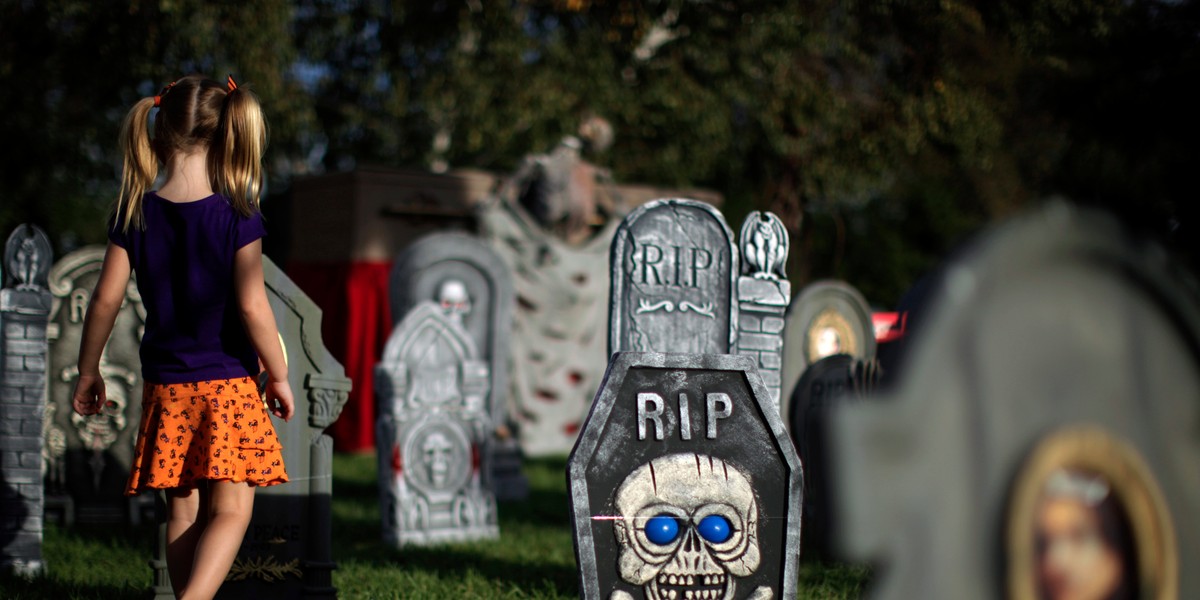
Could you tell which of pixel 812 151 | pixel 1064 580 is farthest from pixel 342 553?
pixel 812 151

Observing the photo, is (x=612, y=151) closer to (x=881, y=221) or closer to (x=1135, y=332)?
(x=881, y=221)

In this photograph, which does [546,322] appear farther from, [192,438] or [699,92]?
[192,438]

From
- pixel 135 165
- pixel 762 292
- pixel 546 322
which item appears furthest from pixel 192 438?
pixel 546 322

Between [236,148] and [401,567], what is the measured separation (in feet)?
8.12

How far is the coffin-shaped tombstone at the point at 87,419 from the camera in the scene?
19.1 feet

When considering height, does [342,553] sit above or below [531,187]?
below

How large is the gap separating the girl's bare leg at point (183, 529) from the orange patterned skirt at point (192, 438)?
9 cm

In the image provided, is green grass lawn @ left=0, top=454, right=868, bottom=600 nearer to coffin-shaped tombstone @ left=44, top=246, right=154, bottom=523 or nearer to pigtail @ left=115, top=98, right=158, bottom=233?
coffin-shaped tombstone @ left=44, top=246, right=154, bottom=523

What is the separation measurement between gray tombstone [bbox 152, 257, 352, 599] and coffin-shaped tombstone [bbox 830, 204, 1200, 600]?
3.25 meters

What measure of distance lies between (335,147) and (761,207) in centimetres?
749

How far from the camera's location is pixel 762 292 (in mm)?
4484

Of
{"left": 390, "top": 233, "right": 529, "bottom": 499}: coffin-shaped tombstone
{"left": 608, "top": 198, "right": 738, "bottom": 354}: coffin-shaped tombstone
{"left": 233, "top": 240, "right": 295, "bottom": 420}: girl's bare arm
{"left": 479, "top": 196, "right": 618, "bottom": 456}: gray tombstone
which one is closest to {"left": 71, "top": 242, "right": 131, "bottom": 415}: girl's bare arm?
{"left": 233, "top": 240, "right": 295, "bottom": 420}: girl's bare arm

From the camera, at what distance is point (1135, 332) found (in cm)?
92

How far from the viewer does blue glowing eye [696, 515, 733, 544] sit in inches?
123
